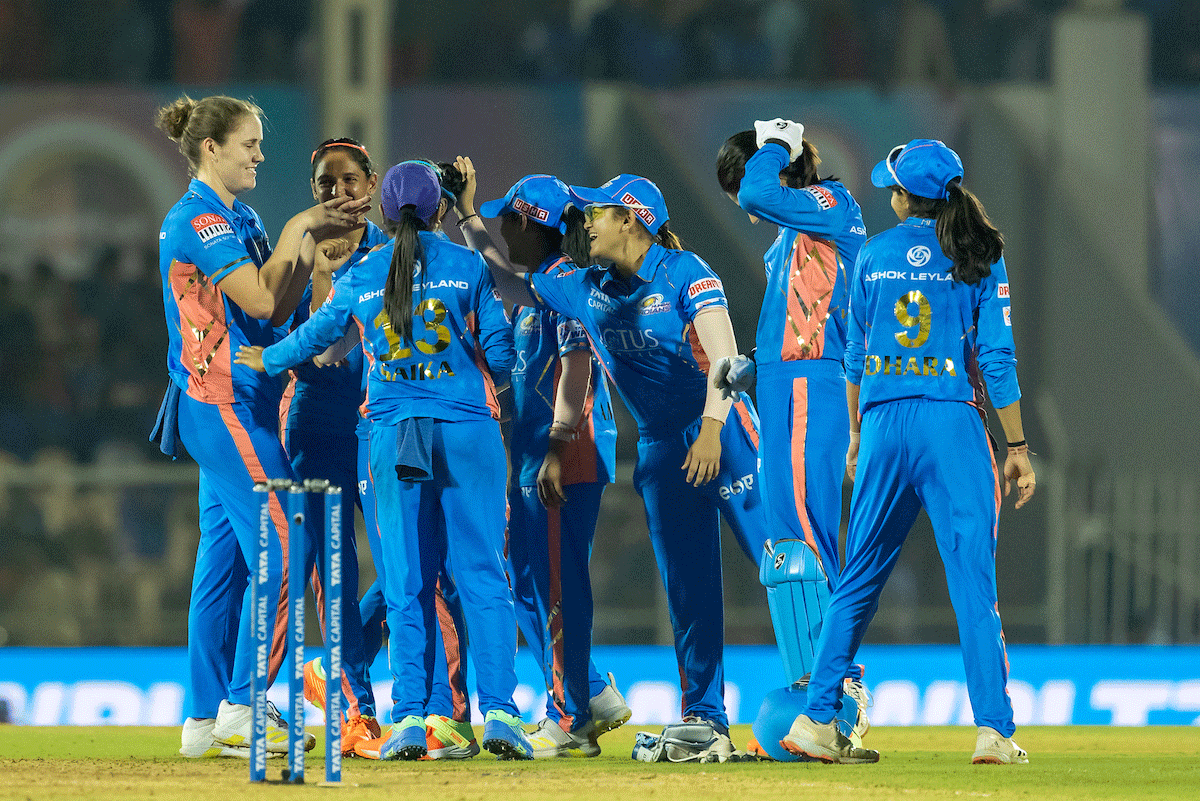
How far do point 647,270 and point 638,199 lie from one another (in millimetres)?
273

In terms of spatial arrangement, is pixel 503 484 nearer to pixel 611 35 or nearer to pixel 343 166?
pixel 343 166

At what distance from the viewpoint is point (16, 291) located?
14297 millimetres

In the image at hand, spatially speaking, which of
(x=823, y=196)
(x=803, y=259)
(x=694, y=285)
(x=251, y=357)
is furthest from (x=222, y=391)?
(x=823, y=196)

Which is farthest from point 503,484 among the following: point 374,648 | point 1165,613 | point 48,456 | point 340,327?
point 48,456

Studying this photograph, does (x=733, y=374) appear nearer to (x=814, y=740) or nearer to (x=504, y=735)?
(x=814, y=740)

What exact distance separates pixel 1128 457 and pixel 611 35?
6414 mm

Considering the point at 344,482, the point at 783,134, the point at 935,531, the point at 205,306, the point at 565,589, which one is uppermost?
the point at 783,134

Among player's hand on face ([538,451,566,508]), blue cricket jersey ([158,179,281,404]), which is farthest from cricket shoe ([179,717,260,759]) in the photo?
player's hand on face ([538,451,566,508])

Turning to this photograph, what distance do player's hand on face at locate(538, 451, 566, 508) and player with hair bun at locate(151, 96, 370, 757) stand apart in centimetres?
95

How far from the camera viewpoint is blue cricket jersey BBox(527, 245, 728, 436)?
5852 mm

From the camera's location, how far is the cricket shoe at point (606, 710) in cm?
616

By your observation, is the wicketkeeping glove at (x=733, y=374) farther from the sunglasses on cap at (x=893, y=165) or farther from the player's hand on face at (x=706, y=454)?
the sunglasses on cap at (x=893, y=165)

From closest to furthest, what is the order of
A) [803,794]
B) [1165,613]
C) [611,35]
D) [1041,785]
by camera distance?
[803,794] → [1041,785] → [1165,613] → [611,35]

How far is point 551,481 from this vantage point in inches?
234
